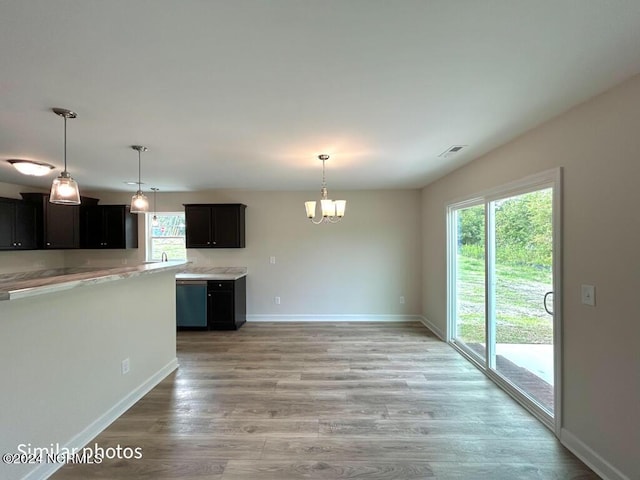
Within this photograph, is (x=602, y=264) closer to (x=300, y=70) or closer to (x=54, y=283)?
(x=300, y=70)

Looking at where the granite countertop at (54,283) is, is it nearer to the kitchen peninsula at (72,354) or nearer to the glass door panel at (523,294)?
the kitchen peninsula at (72,354)

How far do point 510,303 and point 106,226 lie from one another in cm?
632

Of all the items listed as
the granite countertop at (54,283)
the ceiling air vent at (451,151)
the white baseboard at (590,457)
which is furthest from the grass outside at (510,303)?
the granite countertop at (54,283)

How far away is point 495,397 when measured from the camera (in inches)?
108

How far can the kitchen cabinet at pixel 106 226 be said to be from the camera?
17.0 ft

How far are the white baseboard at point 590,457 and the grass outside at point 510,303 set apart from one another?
0.67m

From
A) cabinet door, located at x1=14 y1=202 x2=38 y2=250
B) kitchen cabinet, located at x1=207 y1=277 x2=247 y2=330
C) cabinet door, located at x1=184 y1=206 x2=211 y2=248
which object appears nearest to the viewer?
cabinet door, located at x1=14 y1=202 x2=38 y2=250

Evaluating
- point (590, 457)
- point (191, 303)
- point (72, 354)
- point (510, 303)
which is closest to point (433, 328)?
point (510, 303)

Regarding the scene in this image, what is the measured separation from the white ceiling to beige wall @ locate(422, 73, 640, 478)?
0.22m

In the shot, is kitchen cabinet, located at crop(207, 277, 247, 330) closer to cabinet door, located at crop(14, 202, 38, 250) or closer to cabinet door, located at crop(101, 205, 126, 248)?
cabinet door, located at crop(101, 205, 126, 248)

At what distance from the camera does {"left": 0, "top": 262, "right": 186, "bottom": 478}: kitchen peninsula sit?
5.49 feet

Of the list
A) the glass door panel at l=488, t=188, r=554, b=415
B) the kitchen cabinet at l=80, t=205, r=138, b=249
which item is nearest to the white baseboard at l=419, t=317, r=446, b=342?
the glass door panel at l=488, t=188, r=554, b=415

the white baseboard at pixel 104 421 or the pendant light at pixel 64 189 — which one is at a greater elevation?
the pendant light at pixel 64 189

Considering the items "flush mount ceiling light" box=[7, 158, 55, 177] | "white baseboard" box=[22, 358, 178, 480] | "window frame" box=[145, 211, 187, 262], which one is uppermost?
"flush mount ceiling light" box=[7, 158, 55, 177]
